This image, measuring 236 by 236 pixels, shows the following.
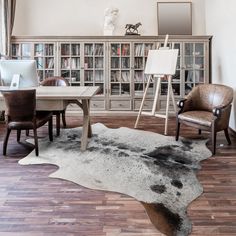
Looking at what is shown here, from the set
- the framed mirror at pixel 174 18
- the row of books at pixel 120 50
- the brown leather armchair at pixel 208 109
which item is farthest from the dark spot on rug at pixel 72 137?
the framed mirror at pixel 174 18

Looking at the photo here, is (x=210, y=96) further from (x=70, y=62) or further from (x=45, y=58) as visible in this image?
(x=45, y=58)

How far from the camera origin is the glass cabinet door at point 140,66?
6383 mm

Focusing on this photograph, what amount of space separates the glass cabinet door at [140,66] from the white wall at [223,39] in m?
1.24

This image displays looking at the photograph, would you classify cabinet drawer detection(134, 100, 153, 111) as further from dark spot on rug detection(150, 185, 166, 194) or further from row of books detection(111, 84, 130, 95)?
dark spot on rug detection(150, 185, 166, 194)

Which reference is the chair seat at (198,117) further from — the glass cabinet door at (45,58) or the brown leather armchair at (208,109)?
the glass cabinet door at (45,58)

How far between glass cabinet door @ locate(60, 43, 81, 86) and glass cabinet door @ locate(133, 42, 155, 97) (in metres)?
1.18

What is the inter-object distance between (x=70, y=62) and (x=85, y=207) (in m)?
4.41

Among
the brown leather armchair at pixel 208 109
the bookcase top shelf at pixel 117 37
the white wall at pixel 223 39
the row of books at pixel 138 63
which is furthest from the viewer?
the row of books at pixel 138 63

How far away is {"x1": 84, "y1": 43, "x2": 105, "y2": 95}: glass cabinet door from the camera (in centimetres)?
641

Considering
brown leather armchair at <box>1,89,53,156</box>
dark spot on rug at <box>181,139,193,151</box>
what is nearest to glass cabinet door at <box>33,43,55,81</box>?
brown leather armchair at <box>1,89,53,156</box>

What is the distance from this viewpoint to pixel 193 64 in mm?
6406

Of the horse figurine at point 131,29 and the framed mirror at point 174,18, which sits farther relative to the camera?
the framed mirror at point 174,18

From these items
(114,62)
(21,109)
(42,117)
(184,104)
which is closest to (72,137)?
(42,117)

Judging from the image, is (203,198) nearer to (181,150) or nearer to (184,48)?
(181,150)
